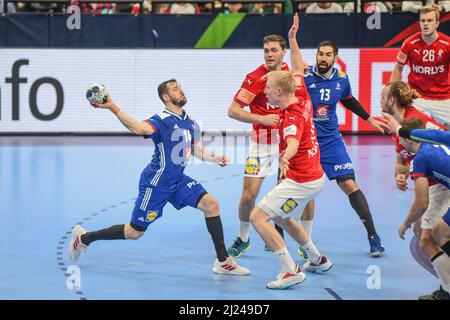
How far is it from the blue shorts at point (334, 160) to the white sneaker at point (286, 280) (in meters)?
1.81

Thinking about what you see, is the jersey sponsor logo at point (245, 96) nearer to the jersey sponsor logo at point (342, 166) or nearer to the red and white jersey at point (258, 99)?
the red and white jersey at point (258, 99)

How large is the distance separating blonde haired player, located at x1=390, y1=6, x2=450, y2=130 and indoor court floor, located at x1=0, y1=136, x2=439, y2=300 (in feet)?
4.41

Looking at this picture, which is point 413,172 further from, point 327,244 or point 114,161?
point 114,161

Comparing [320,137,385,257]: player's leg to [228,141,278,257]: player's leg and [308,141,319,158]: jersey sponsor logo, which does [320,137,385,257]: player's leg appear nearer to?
[228,141,278,257]: player's leg

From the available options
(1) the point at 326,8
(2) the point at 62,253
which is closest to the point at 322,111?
(2) the point at 62,253

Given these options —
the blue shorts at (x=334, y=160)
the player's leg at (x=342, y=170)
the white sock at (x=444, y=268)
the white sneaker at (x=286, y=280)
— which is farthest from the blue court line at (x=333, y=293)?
the blue shorts at (x=334, y=160)

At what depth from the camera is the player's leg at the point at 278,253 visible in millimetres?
6782

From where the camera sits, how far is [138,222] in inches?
291

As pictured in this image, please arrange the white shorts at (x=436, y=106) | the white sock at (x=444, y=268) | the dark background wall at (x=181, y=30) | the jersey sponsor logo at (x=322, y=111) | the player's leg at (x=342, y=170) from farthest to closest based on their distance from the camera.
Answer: the dark background wall at (x=181, y=30) < the white shorts at (x=436, y=106) < the jersey sponsor logo at (x=322, y=111) < the player's leg at (x=342, y=170) < the white sock at (x=444, y=268)

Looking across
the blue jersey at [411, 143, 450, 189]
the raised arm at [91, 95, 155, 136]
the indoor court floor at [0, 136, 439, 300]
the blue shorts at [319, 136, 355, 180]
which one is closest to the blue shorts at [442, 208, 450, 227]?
the blue jersey at [411, 143, 450, 189]

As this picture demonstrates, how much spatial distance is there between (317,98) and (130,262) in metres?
2.55

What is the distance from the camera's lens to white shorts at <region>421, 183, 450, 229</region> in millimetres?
6605

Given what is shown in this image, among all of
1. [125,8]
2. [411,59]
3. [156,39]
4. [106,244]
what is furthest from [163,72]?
[106,244]

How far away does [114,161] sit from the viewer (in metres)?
14.1
